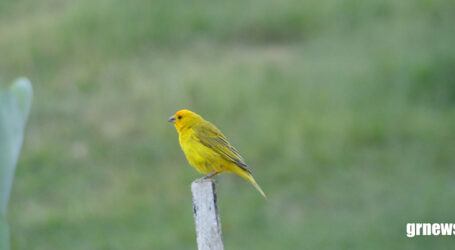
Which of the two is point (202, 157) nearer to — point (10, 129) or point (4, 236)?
point (10, 129)

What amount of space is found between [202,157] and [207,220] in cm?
82

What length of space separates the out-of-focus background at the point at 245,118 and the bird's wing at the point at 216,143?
3.05 m

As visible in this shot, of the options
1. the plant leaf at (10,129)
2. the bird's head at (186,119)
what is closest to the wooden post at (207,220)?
the plant leaf at (10,129)

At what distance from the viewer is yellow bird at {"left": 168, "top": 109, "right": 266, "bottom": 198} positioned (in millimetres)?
3529

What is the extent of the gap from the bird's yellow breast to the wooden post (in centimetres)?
74

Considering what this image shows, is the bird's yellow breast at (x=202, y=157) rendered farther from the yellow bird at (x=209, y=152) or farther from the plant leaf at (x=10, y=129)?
the plant leaf at (x=10, y=129)

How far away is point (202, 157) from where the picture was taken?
3537 mm

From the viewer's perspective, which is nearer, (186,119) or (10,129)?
(10,129)

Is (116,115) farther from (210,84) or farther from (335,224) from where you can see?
(335,224)

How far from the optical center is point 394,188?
7.31 meters

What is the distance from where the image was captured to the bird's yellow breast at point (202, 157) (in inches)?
139

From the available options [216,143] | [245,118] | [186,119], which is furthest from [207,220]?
[245,118]

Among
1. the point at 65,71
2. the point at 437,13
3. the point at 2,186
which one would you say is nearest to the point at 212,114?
the point at 65,71

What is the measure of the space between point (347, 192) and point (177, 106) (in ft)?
7.72
